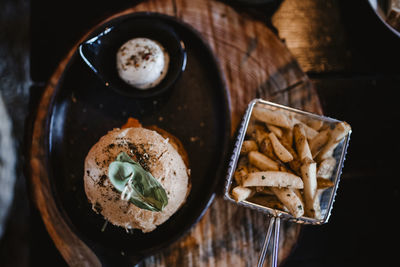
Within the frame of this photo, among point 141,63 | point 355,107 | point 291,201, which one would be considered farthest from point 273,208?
point 355,107

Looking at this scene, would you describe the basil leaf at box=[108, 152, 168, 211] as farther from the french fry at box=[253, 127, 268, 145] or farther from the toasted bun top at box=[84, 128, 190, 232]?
the french fry at box=[253, 127, 268, 145]

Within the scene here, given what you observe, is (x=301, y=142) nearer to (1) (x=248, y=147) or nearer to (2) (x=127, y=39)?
(1) (x=248, y=147)

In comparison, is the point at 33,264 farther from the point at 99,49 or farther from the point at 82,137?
the point at 99,49

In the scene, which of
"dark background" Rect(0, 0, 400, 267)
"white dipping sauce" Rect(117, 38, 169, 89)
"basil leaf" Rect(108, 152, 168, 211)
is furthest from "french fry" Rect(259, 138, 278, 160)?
"dark background" Rect(0, 0, 400, 267)

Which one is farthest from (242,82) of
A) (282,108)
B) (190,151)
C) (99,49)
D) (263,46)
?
(99,49)

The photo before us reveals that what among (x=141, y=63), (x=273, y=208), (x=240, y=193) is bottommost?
(x=273, y=208)

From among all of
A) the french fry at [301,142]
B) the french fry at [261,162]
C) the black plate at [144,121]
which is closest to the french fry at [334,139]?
the french fry at [301,142]
